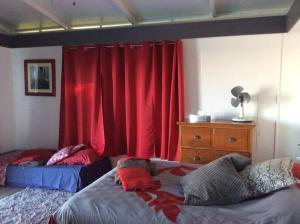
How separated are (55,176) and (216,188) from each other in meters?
2.38

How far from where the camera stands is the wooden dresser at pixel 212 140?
2924mm

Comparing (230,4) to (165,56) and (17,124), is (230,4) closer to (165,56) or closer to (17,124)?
(165,56)

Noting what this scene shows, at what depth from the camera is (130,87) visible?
3.85m

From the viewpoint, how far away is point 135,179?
7.11ft

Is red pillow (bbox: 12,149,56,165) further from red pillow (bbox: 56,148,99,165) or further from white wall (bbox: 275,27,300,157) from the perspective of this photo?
white wall (bbox: 275,27,300,157)

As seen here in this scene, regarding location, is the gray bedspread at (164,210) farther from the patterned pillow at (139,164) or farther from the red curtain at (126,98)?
the red curtain at (126,98)

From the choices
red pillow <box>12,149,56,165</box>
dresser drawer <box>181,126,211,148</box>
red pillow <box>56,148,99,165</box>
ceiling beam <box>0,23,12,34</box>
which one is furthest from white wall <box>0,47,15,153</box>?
dresser drawer <box>181,126,211,148</box>

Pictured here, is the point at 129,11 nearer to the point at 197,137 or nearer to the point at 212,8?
the point at 212,8

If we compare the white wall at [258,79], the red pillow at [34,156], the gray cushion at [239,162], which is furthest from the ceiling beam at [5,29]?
the gray cushion at [239,162]

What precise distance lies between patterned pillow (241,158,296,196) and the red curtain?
167cm

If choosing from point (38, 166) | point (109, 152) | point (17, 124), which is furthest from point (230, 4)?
point (17, 124)

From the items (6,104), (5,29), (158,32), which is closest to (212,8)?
(158,32)

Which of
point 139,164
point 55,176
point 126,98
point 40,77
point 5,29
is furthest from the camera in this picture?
point 40,77

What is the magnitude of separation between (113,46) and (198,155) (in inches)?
77.1
